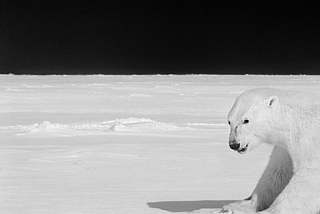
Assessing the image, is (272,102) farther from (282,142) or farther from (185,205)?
(185,205)

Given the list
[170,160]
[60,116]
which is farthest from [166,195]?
[60,116]

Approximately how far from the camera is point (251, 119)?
400cm

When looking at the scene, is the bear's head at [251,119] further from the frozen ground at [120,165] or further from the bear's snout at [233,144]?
the frozen ground at [120,165]

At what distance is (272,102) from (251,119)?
16 cm

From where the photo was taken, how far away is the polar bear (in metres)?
3.83

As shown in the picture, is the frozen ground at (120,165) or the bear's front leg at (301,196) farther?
the frozen ground at (120,165)

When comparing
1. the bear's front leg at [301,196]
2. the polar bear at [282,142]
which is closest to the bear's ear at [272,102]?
the polar bear at [282,142]

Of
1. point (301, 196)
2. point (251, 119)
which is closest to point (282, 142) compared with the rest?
point (251, 119)

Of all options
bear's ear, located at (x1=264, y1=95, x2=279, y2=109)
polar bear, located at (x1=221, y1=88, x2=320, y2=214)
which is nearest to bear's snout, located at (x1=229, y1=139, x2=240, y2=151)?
polar bear, located at (x1=221, y1=88, x2=320, y2=214)

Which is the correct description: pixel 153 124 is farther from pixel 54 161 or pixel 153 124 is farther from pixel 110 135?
pixel 54 161

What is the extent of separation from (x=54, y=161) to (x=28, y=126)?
13.7 feet

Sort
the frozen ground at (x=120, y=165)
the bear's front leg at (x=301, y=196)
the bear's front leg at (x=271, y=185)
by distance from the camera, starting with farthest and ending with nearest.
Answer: the frozen ground at (x=120, y=165) → the bear's front leg at (x=271, y=185) → the bear's front leg at (x=301, y=196)

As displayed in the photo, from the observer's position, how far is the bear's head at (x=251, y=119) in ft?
13.0

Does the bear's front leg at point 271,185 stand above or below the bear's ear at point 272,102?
below
